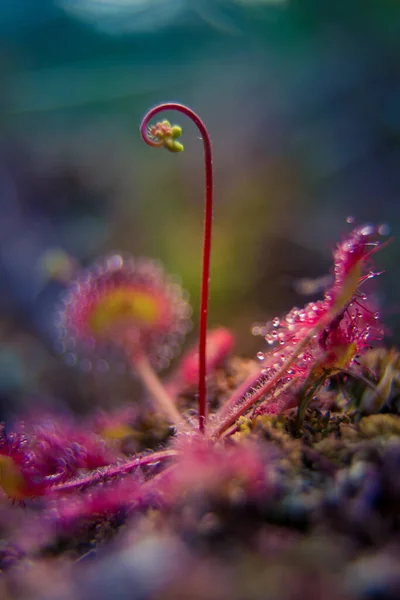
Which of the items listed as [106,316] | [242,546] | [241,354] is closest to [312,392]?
[242,546]

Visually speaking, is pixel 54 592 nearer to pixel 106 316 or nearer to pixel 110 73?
pixel 106 316

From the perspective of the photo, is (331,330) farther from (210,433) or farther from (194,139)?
(194,139)

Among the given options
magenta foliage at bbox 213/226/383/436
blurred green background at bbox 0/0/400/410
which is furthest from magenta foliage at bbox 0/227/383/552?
blurred green background at bbox 0/0/400/410

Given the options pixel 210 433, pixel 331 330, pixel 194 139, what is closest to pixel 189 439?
pixel 210 433

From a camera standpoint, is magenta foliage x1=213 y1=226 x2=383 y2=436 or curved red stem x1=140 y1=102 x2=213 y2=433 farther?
curved red stem x1=140 y1=102 x2=213 y2=433

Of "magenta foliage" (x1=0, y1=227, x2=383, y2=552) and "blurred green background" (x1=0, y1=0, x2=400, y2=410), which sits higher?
"blurred green background" (x1=0, y1=0, x2=400, y2=410)

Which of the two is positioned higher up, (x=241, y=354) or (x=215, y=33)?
(x=215, y=33)

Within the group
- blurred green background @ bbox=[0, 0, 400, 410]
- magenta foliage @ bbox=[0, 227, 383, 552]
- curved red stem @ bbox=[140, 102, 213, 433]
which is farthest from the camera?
blurred green background @ bbox=[0, 0, 400, 410]

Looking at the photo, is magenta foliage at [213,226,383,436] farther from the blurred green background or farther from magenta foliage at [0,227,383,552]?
the blurred green background
